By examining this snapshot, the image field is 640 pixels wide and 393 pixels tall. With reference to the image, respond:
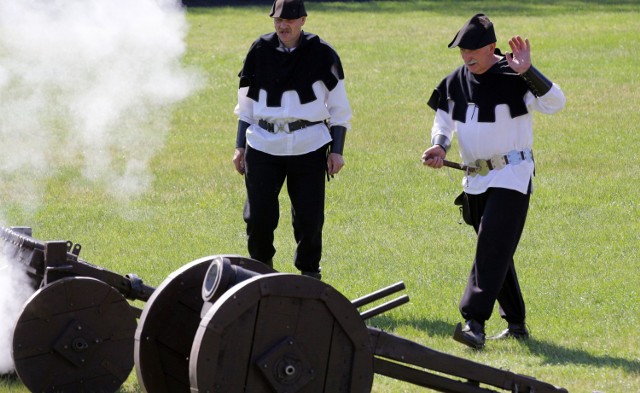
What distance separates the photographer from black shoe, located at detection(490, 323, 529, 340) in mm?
7711

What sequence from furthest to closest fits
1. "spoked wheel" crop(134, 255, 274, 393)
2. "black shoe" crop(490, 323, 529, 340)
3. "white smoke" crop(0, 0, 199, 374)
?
"white smoke" crop(0, 0, 199, 374)
"black shoe" crop(490, 323, 529, 340)
"spoked wheel" crop(134, 255, 274, 393)

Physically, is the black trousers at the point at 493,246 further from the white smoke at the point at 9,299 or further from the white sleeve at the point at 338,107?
the white smoke at the point at 9,299

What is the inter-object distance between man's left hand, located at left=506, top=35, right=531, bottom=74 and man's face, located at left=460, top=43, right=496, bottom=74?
0.21 m

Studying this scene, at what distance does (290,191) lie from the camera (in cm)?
822

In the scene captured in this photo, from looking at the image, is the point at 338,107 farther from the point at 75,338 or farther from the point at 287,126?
the point at 75,338

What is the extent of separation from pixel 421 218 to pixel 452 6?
22.5m

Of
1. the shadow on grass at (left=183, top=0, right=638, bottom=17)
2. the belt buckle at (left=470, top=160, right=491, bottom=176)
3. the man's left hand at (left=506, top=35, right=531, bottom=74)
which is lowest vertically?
the shadow on grass at (left=183, top=0, right=638, bottom=17)

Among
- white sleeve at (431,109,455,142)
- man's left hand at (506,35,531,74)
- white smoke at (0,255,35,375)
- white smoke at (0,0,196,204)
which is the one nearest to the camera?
white smoke at (0,255,35,375)

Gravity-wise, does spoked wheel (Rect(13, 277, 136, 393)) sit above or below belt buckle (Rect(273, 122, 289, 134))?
below

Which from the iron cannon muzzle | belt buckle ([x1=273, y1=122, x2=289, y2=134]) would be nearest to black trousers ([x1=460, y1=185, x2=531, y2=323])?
belt buckle ([x1=273, y1=122, x2=289, y2=134])

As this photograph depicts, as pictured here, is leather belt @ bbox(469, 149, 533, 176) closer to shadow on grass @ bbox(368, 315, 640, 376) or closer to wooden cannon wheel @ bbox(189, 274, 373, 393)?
shadow on grass @ bbox(368, 315, 640, 376)

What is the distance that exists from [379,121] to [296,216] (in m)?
10.0

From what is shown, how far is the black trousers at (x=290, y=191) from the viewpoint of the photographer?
26.4ft

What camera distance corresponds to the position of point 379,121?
1809 cm
